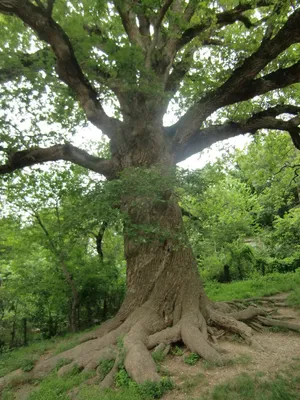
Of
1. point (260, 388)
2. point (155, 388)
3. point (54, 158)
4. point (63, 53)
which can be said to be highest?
point (63, 53)

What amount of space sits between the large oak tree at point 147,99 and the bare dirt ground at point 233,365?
0.29 meters

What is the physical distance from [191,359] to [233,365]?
0.68 m

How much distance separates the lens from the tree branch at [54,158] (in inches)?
266

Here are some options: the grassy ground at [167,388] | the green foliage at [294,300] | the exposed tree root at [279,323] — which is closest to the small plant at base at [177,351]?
the grassy ground at [167,388]

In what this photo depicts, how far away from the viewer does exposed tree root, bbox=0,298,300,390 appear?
4426 mm

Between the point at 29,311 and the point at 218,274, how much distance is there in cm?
1053

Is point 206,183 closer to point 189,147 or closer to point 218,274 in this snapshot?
point 189,147

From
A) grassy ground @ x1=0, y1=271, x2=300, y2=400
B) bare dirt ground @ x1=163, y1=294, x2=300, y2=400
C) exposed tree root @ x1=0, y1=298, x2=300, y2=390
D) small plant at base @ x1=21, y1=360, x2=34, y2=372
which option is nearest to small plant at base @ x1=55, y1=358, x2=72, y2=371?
exposed tree root @ x1=0, y1=298, x2=300, y2=390

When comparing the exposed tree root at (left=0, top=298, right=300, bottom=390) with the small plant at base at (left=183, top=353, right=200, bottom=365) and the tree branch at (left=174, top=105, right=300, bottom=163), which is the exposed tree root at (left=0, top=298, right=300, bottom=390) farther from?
the tree branch at (left=174, top=105, right=300, bottom=163)

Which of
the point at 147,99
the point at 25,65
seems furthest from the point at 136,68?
the point at 25,65

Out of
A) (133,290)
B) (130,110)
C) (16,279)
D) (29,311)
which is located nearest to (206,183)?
(133,290)

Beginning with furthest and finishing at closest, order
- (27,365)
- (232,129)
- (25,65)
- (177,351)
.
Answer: (232,129), (25,65), (27,365), (177,351)

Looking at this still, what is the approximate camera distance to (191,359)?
14.9ft

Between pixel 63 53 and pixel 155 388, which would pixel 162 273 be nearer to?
pixel 155 388
